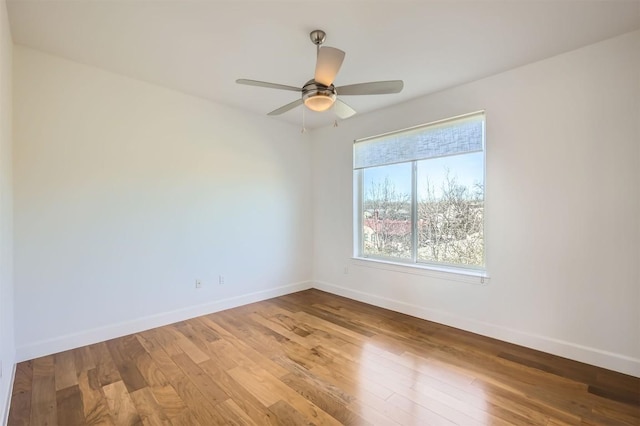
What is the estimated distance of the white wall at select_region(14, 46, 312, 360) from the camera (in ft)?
8.44

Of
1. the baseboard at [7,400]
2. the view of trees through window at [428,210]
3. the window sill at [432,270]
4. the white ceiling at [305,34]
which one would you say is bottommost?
the baseboard at [7,400]

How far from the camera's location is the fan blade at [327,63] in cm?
183

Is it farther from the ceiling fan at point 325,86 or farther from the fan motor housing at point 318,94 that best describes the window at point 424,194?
the fan motor housing at point 318,94

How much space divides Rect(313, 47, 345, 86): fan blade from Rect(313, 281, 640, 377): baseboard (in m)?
2.84

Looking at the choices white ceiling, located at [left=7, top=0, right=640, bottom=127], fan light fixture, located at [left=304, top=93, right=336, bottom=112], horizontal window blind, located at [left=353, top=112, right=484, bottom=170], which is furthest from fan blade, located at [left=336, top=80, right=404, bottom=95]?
horizontal window blind, located at [left=353, top=112, right=484, bottom=170]

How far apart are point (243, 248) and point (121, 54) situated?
252 cm

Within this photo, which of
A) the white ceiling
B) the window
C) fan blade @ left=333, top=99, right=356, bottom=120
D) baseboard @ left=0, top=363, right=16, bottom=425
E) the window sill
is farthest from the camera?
the window

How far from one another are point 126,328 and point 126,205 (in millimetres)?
1295

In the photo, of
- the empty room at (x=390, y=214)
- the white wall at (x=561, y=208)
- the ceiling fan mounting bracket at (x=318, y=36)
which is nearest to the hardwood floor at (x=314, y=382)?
the empty room at (x=390, y=214)

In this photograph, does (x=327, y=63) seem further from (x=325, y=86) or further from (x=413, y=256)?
(x=413, y=256)

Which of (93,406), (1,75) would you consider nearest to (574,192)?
(93,406)

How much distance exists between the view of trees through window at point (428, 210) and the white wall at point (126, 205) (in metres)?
1.56

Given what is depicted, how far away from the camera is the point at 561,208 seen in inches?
103

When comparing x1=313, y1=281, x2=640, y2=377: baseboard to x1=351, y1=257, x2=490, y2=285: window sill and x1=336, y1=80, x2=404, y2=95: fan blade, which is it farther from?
x1=336, y1=80, x2=404, y2=95: fan blade
